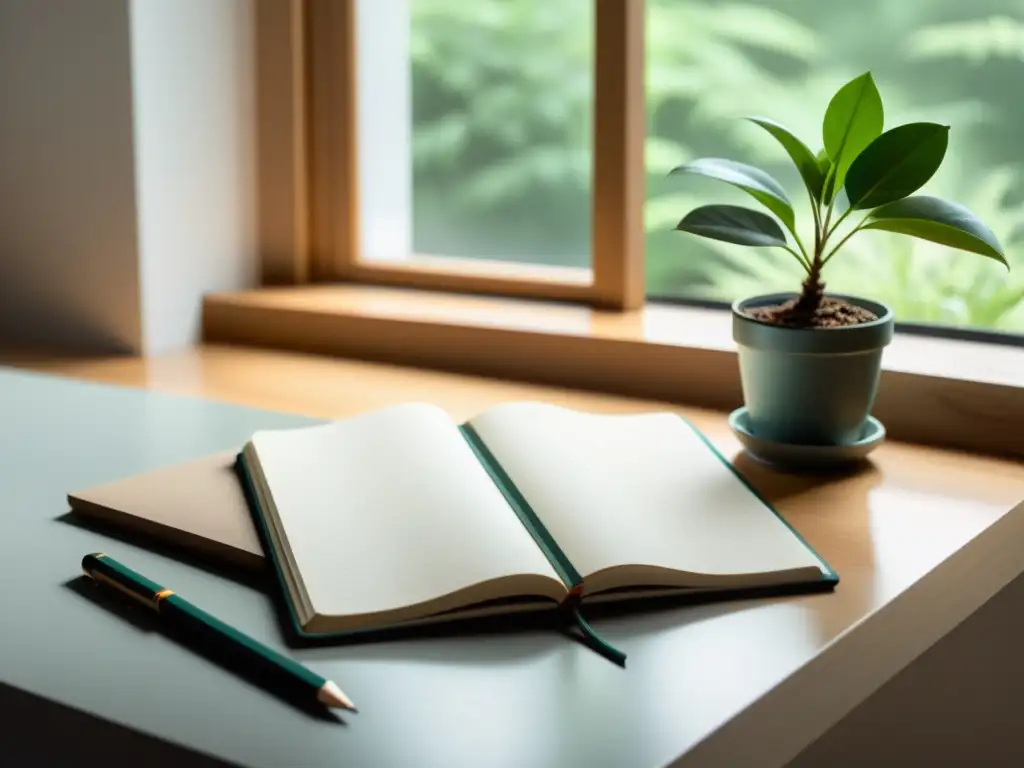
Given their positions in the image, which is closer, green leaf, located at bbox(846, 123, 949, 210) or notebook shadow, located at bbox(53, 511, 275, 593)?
notebook shadow, located at bbox(53, 511, 275, 593)

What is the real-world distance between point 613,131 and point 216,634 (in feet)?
2.83

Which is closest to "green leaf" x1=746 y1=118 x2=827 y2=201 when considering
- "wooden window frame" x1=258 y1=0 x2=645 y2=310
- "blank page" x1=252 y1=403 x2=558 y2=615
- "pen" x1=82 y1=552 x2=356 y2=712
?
"blank page" x1=252 y1=403 x2=558 y2=615

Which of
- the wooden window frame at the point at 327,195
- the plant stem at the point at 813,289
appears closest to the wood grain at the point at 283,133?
the wooden window frame at the point at 327,195

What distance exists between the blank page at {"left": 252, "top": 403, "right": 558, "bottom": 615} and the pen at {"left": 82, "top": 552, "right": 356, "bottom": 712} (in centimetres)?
5

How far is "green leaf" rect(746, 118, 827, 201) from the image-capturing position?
3.20ft

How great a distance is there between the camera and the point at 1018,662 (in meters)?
1.17

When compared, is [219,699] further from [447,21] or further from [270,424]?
[447,21]

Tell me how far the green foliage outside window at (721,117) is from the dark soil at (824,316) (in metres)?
0.80

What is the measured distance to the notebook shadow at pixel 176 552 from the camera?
2.52ft

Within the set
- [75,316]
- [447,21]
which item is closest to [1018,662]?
[75,316]

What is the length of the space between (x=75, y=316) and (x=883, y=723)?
979mm

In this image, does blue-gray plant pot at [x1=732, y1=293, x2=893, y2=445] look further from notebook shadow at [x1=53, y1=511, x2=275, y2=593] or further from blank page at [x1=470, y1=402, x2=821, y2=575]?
notebook shadow at [x1=53, y1=511, x2=275, y2=593]

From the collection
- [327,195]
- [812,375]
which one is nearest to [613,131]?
[327,195]

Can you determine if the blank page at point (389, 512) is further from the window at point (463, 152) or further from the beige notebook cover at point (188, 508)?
the window at point (463, 152)
